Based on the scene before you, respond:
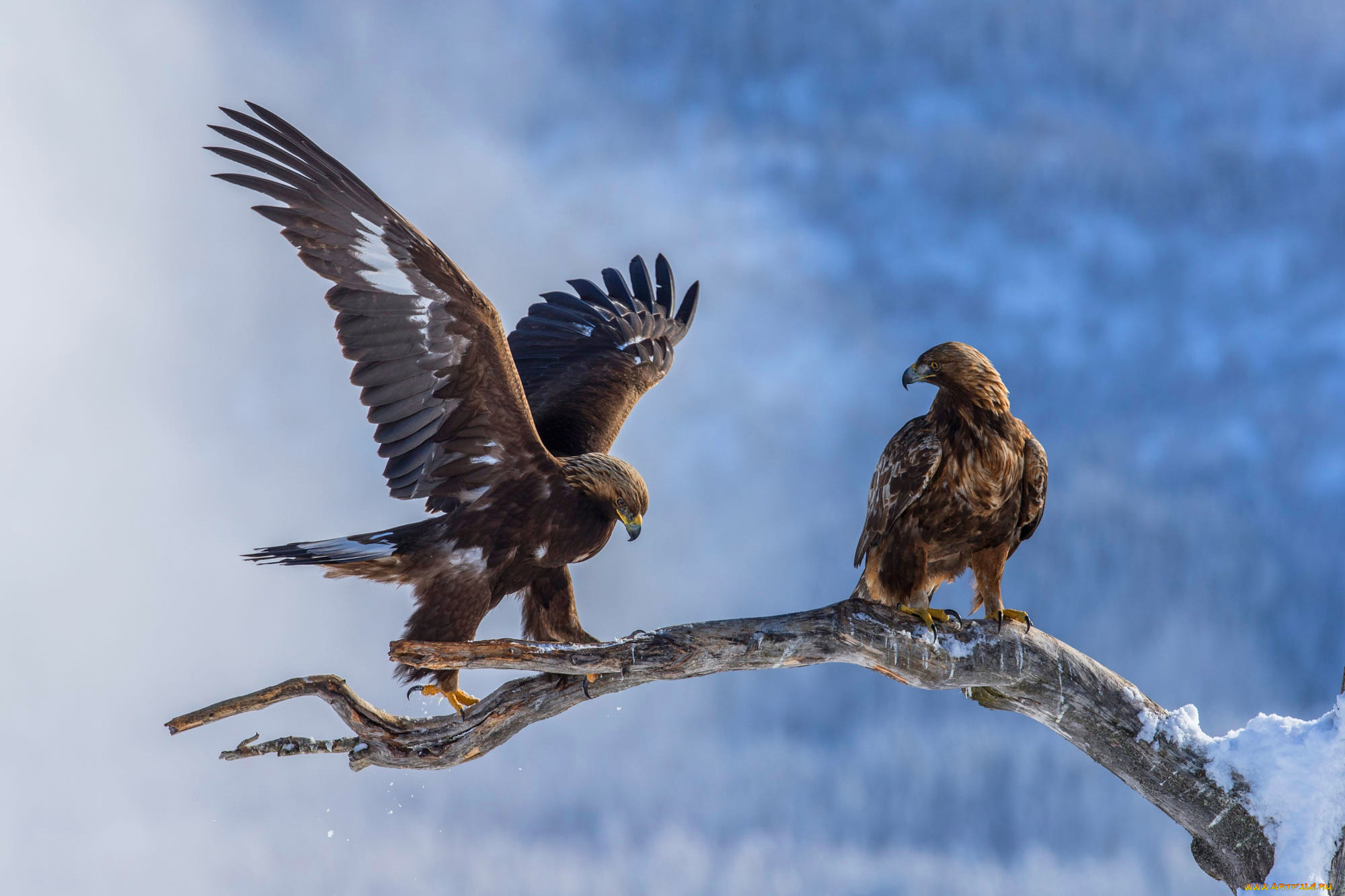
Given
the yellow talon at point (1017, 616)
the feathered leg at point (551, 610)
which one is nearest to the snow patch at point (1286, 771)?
the yellow talon at point (1017, 616)

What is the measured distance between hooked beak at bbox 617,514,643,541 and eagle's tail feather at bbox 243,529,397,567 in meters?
1.36

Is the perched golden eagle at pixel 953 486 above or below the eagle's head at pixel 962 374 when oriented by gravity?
below

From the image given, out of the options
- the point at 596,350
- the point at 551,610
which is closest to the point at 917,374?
the point at 551,610

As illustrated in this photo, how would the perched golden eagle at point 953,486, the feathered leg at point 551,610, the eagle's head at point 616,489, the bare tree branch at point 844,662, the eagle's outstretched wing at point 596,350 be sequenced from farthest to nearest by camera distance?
the eagle's outstretched wing at point 596,350 < the feathered leg at point 551,610 < the eagle's head at point 616,489 < the perched golden eagle at point 953,486 < the bare tree branch at point 844,662

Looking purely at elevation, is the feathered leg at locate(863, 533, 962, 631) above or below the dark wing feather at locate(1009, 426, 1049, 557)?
below

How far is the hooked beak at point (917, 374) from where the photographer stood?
516 centimetres

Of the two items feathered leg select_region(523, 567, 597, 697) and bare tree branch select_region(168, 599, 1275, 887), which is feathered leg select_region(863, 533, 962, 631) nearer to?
bare tree branch select_region(168, 599, 1275, 887)

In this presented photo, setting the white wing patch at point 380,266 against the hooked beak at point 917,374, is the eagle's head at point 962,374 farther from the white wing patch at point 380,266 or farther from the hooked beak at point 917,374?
the white wing patch at point 380,266

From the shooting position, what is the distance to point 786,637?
5.06 metres

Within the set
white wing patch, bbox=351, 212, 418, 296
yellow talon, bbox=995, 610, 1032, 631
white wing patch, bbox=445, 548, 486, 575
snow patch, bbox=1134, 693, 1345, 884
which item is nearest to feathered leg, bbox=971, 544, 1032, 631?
yellow talon, bbox=995, 610, 1032, 631

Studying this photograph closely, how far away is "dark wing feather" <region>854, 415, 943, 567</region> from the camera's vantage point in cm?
511

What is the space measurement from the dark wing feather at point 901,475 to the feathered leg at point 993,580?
626 mm

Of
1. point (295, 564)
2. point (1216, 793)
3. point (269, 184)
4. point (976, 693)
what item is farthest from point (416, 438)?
point (1216, 793)

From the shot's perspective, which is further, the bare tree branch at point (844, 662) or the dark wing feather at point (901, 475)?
the dark wing feather at point (901, 475)
